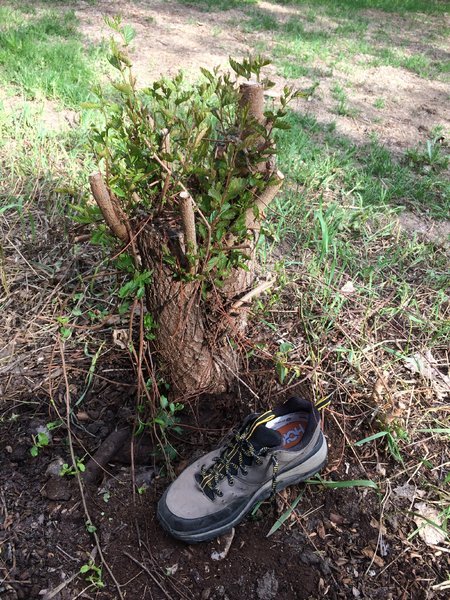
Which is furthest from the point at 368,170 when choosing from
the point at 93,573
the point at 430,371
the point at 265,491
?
the point at 93,573

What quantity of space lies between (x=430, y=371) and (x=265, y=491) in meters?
0.95

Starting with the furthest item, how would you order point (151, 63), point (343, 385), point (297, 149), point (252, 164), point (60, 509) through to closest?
point (151, 63), point (297, 149), point (343, 385), point (60, 509), point (252, 164)

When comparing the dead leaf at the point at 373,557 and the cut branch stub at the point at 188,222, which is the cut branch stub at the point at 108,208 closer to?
the cut branch stub at the point at 188,222

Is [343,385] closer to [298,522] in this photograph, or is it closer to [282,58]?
[298,522]

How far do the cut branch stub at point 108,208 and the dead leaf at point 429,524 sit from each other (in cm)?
139

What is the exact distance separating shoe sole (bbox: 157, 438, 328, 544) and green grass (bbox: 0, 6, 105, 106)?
2.99m

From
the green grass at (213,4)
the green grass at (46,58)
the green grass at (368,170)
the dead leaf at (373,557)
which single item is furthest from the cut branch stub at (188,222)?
the green grass at (213,4)

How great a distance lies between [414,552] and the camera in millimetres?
1562

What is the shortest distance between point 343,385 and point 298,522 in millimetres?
586

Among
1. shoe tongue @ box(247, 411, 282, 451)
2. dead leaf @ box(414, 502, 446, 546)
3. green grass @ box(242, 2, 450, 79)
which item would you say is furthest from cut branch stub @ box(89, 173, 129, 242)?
green grass @ box(242, 2, 450, 79)

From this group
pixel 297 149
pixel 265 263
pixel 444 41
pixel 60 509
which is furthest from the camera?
pixel 444 41

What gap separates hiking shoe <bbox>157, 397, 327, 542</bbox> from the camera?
5.02 feet

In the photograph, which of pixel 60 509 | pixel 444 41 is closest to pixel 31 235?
pixel 60 509

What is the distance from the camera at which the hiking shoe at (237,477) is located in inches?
60.2
